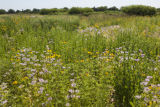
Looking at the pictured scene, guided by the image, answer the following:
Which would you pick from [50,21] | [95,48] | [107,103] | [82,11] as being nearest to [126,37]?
[95,48]

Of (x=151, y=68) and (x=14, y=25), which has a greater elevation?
(x=14, y=25)

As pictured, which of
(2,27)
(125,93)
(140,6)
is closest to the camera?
(125,93)

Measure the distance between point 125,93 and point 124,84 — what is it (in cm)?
16

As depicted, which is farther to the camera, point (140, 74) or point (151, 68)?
point (151, 68)

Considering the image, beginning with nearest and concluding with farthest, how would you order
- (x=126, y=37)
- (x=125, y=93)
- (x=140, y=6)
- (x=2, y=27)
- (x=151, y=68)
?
(x=125, y=93) → (x=151, y=68) → (x=126, y=37) → (x=2, y=27) → (x=140, y=6)

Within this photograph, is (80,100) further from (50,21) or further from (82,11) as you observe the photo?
(82,11)

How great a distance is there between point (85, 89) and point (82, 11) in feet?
93.7

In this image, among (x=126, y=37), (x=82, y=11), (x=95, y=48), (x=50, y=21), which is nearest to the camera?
(x=95, y=48)

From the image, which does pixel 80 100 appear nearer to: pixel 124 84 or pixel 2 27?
pixel 124 84

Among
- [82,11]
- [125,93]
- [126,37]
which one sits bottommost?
[125,93]

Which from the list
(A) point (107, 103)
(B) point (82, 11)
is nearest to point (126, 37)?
(A) point (107, 103)

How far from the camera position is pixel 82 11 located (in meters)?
29.7

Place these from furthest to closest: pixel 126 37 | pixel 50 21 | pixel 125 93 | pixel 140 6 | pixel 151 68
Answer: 1. pixel 140 6
2. pixel 50 21
3. pixel 126 37
4. pixel 151 68
5. pixel 125 93

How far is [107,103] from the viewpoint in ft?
7.68
